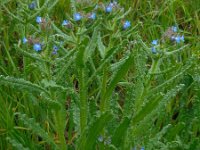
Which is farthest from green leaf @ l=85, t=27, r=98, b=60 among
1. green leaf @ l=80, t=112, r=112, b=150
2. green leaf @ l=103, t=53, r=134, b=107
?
green leaf @ l=80, t=112, r=112, b=150

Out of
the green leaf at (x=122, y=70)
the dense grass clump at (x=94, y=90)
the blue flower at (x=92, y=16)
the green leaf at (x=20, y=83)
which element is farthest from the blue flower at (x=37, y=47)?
the green leaf at (x=122, y=70)

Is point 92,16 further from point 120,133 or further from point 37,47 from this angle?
point 120,133

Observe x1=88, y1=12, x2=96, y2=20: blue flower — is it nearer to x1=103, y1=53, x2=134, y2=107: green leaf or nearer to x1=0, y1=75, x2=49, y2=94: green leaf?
x1=103, y1=53, x2=134, y2=107: green leaf

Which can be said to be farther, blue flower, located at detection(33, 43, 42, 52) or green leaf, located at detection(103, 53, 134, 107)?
green leaf, located at detection(103, 53, 134, 107)

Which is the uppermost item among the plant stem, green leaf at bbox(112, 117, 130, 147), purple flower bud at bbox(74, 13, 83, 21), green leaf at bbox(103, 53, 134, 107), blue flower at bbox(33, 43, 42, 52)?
purple flower bud at bbox(74, 13, 83, 21)

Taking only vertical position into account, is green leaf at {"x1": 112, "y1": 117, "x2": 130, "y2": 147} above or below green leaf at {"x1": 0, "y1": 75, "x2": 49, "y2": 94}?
below

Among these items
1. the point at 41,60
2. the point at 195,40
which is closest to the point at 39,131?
the point at 41,60

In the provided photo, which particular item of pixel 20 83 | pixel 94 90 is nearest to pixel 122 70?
pixel 20 83

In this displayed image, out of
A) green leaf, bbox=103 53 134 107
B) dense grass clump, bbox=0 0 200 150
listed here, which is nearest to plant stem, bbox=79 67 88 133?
dense grass clump, bbox=0 0 200 150

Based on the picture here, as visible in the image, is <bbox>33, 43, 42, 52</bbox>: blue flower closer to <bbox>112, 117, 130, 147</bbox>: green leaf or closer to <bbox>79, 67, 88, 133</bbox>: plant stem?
<bbox>79, 67, 88, 133</bbox>: plant stem

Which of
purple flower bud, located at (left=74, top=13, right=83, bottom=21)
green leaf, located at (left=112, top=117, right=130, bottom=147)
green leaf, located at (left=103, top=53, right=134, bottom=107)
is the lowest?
green leaf, located at (left=112, top=117, right=130, bottom=147)

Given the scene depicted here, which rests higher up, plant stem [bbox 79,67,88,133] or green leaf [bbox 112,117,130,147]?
plant stem [bbox 79,67,88,133]
